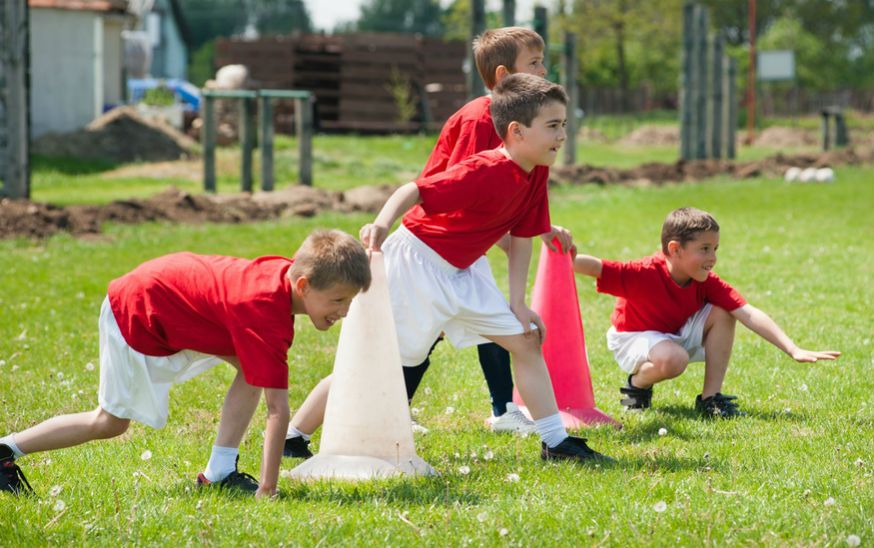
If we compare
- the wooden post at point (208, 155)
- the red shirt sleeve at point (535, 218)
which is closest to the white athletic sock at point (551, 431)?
the red shirt sleeve at point (535, 218)

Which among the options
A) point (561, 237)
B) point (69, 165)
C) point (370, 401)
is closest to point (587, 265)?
point (561, 237)

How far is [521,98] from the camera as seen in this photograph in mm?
4918

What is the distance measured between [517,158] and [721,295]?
60.7 inches

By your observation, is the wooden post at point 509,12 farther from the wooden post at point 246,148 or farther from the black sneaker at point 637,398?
the black sneaker at point 637,398

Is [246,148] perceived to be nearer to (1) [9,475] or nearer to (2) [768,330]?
(2) [768,330]

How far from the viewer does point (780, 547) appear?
377 cm

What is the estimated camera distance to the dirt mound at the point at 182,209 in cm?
1248

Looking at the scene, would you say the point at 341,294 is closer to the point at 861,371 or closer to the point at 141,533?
the point at 141,533

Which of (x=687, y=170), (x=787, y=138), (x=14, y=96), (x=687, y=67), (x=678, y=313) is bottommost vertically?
(x=678, y=313)

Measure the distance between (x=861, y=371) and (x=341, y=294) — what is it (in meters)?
3.61

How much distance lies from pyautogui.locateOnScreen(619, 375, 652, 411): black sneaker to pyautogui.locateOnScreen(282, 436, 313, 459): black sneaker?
173 centimetres

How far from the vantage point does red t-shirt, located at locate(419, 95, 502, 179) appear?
538 centimetres

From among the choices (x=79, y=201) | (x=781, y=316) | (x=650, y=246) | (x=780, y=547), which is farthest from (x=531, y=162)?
(x=79, y=201)

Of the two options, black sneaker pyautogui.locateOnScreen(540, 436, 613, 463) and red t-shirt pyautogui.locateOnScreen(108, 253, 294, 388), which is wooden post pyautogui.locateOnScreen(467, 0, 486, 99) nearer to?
black sneaker pyautogui.locateOnScreen(540, 436, 613, 463)
